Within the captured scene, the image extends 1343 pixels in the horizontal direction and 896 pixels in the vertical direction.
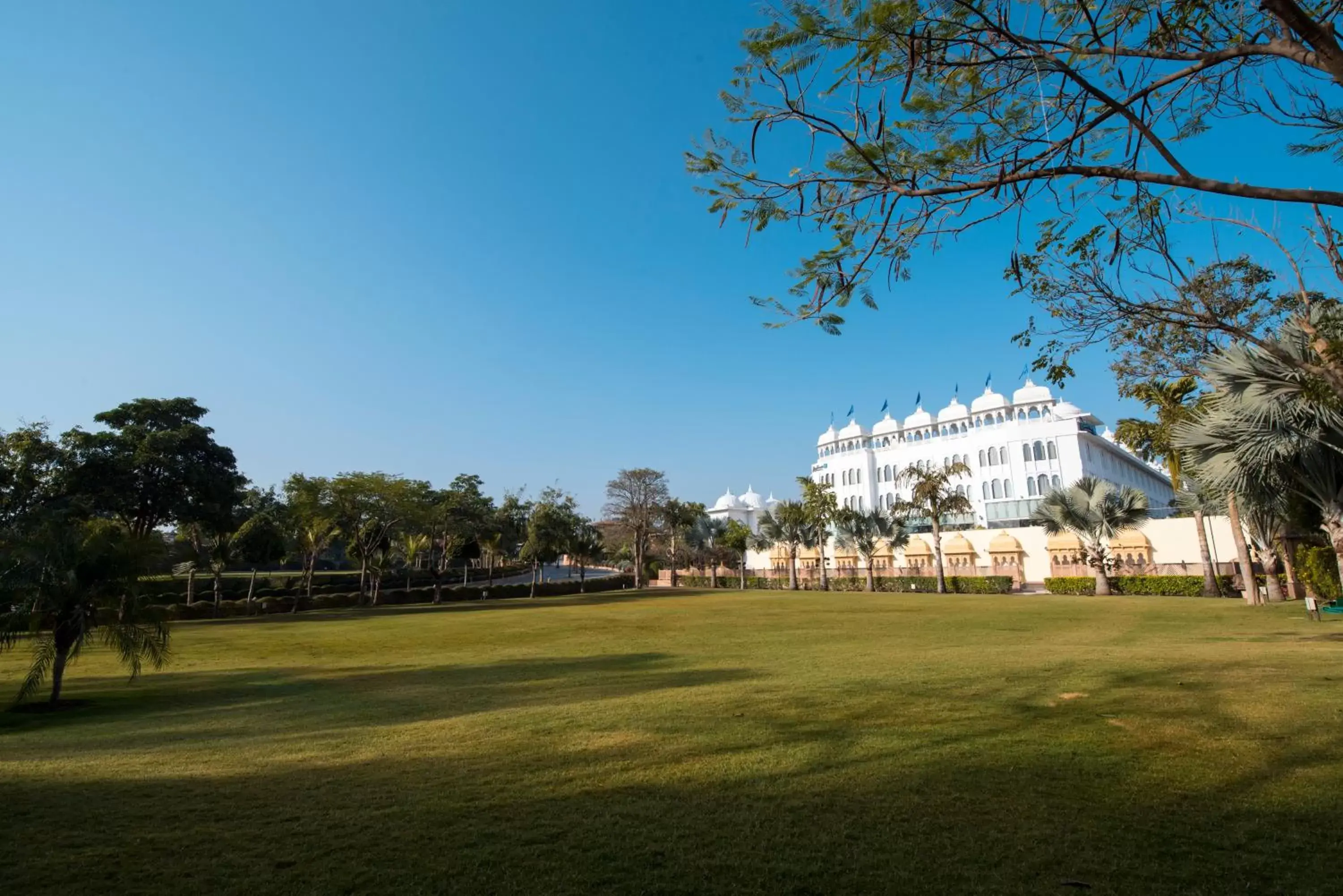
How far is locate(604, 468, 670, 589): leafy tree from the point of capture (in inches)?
2104

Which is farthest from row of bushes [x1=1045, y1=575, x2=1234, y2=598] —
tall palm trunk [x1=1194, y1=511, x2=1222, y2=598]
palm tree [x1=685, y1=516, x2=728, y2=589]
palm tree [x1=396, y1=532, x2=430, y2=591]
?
palm tree [x1=396, y1=532, x2=430, y2=591]

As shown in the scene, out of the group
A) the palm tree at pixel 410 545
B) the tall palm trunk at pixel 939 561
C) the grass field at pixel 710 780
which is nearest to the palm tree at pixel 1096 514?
the tall palm trunk at pixel 939 561

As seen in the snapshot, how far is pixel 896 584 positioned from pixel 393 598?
3169cm

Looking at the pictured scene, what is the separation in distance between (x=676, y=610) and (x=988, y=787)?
2438cm

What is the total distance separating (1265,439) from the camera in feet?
49.2

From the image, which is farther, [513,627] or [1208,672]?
[513,627]

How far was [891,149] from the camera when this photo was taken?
6.41 meters

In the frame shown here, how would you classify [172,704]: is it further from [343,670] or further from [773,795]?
[773,795]

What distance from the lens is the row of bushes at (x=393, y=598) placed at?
1267 inches

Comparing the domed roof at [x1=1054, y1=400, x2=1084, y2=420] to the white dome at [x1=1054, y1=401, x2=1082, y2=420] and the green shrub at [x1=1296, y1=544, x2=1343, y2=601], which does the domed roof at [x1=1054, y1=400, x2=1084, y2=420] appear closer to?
the white dome at [x1=1054, y1=401, x2=1082, y2=420]

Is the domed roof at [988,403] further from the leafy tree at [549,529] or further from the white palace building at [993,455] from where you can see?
the leafy tree at [549,529]

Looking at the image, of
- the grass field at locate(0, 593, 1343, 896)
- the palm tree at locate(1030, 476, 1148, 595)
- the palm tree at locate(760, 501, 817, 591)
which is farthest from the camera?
the palm tree at locate(760, 501, 817, 591)

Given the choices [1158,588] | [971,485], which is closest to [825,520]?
[1158,588]

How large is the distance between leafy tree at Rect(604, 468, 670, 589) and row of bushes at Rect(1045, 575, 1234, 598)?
26.6 meters
